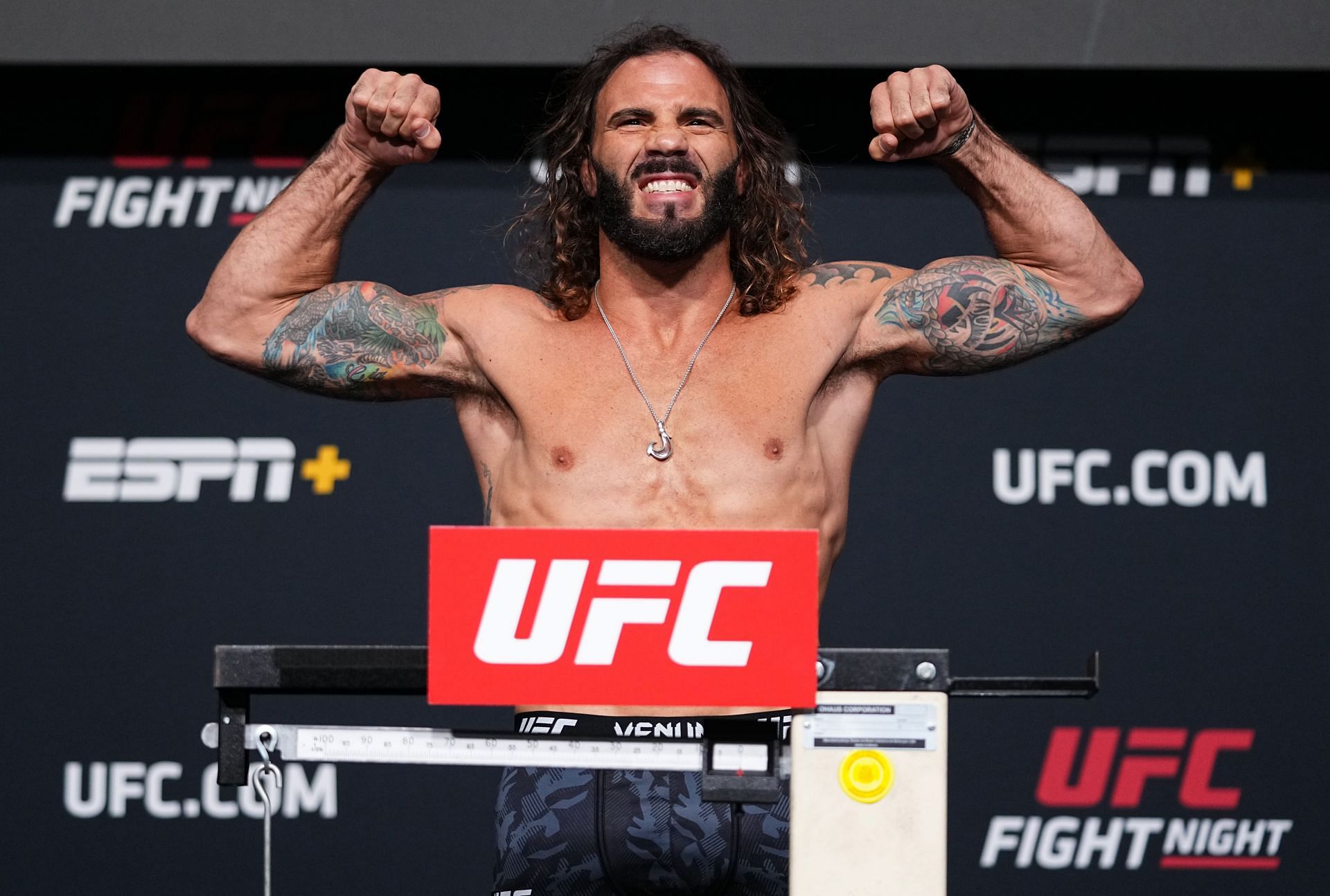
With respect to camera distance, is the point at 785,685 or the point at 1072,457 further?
the point at 1072,457

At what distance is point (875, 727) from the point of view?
4.18 feet

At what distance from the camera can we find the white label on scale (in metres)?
1.27

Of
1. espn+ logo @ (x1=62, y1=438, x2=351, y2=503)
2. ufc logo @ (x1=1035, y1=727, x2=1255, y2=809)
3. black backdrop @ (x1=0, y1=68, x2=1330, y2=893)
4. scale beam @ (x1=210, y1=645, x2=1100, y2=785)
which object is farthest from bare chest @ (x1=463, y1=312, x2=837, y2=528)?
ufc logo @ (x1=1035, y1=727, x2=1255, y2=809)

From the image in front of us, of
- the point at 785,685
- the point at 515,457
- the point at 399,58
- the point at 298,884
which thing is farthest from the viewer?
the point at 298,884

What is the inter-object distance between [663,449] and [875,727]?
0.67 meters

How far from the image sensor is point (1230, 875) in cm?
295

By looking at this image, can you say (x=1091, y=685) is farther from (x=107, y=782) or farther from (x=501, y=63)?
(x=107, y=782)

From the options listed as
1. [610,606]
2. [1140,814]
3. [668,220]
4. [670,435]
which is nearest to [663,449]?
[670,435]

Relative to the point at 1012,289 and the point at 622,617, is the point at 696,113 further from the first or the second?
the point at 622,617

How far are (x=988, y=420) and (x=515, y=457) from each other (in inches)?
53.4

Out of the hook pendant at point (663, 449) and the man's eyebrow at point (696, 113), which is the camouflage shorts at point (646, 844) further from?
the man's eyebrow at point (696, 113)

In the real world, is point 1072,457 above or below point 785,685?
above

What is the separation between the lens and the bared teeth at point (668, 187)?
1.94 m

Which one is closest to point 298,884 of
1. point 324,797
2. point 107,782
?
point 324,797
